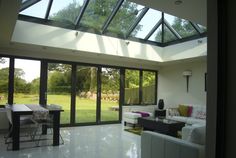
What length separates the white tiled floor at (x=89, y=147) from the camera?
4164 mm

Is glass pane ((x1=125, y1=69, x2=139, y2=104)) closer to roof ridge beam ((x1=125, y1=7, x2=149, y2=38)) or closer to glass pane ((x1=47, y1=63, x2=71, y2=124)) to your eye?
roof ridge beam ((x1=125, y1=7, x2=149, y2=38))

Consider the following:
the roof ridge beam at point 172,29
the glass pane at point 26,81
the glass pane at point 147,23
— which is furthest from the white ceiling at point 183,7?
the glass pane at point 26,81

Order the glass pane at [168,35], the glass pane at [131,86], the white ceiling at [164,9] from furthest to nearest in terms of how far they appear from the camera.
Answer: the glass pane at [131,86] → the glass pane at [168,35] → the white ceiling at [164,9]

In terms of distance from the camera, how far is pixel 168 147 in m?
3.03

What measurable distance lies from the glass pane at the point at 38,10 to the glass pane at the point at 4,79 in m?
1.65

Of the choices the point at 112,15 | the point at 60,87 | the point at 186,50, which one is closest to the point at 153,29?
the point at 186,50

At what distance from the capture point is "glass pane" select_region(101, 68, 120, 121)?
7832 mm

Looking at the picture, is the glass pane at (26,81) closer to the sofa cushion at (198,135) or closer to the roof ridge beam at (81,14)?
the roof ridge beam at (81,14)

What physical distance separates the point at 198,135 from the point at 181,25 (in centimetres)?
477

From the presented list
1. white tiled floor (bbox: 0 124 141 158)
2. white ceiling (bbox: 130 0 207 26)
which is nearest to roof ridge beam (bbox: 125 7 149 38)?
white ceiling (bbox: 130 0 207 26)

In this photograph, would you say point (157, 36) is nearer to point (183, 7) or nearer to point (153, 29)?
point (153, 29)

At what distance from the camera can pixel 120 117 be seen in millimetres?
8148

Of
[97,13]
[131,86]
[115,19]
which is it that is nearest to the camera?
[97,13]

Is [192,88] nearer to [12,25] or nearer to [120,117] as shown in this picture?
[120,117]
